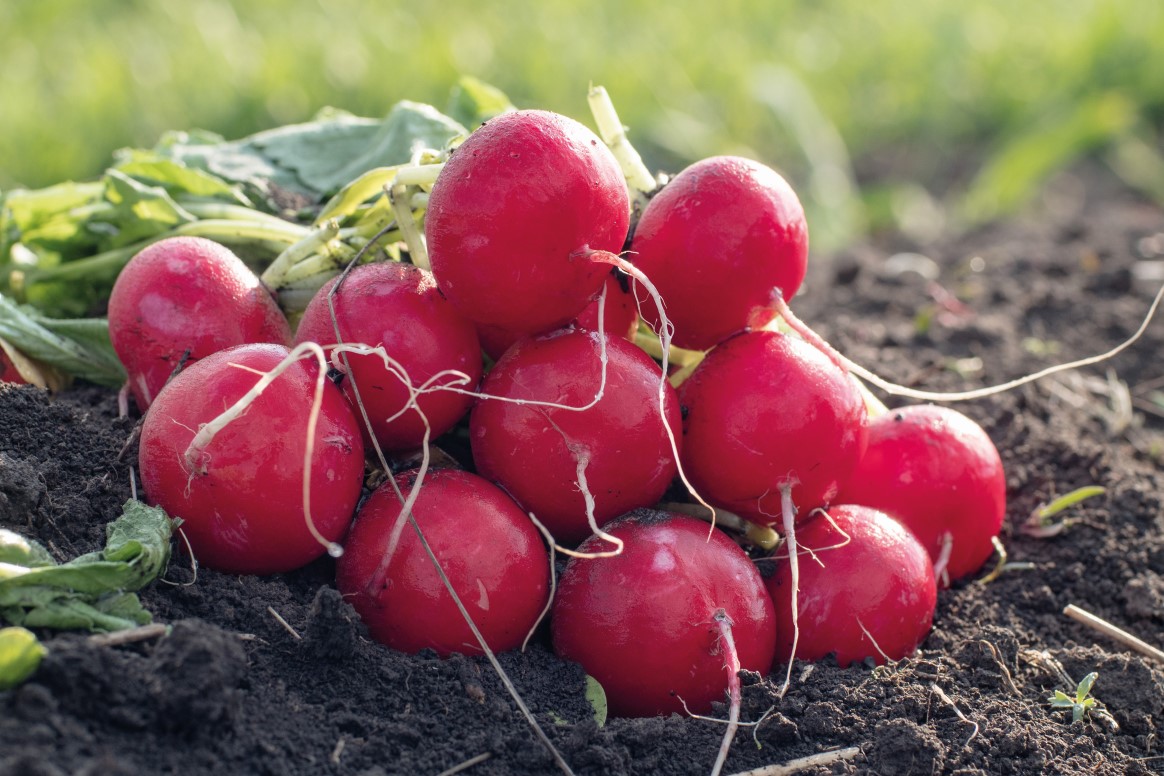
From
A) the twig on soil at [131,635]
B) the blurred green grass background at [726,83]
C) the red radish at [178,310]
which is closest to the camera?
the twig on soil at [131,635]

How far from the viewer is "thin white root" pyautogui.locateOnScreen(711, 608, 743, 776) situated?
1.95m

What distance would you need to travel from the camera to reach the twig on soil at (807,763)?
6.58 ft

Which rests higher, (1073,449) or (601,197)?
(601,197)

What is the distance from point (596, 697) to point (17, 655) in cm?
103

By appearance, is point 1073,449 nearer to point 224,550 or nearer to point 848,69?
point 224,550

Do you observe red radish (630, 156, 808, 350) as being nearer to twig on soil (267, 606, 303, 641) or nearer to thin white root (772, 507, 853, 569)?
thin white root (772, 507, 853, 569)

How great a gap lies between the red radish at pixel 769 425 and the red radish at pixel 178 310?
105 centimetres

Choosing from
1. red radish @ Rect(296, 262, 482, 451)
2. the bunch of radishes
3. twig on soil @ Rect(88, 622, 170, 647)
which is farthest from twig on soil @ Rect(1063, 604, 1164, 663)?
twig on soil @ Rect(88, 622, 170, 647)

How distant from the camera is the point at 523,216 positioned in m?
2.12

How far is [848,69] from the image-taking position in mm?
7383

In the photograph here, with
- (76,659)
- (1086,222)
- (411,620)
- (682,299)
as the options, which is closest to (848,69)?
(1086,222)

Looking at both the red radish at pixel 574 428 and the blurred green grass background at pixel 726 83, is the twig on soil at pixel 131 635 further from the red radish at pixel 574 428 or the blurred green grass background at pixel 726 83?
the blurred green grass background at pixel 726 83

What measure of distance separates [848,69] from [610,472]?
5.85 meters

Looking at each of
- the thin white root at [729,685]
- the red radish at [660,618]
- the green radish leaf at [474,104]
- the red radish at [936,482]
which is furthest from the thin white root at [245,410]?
the green radish leaf at [474,104]
